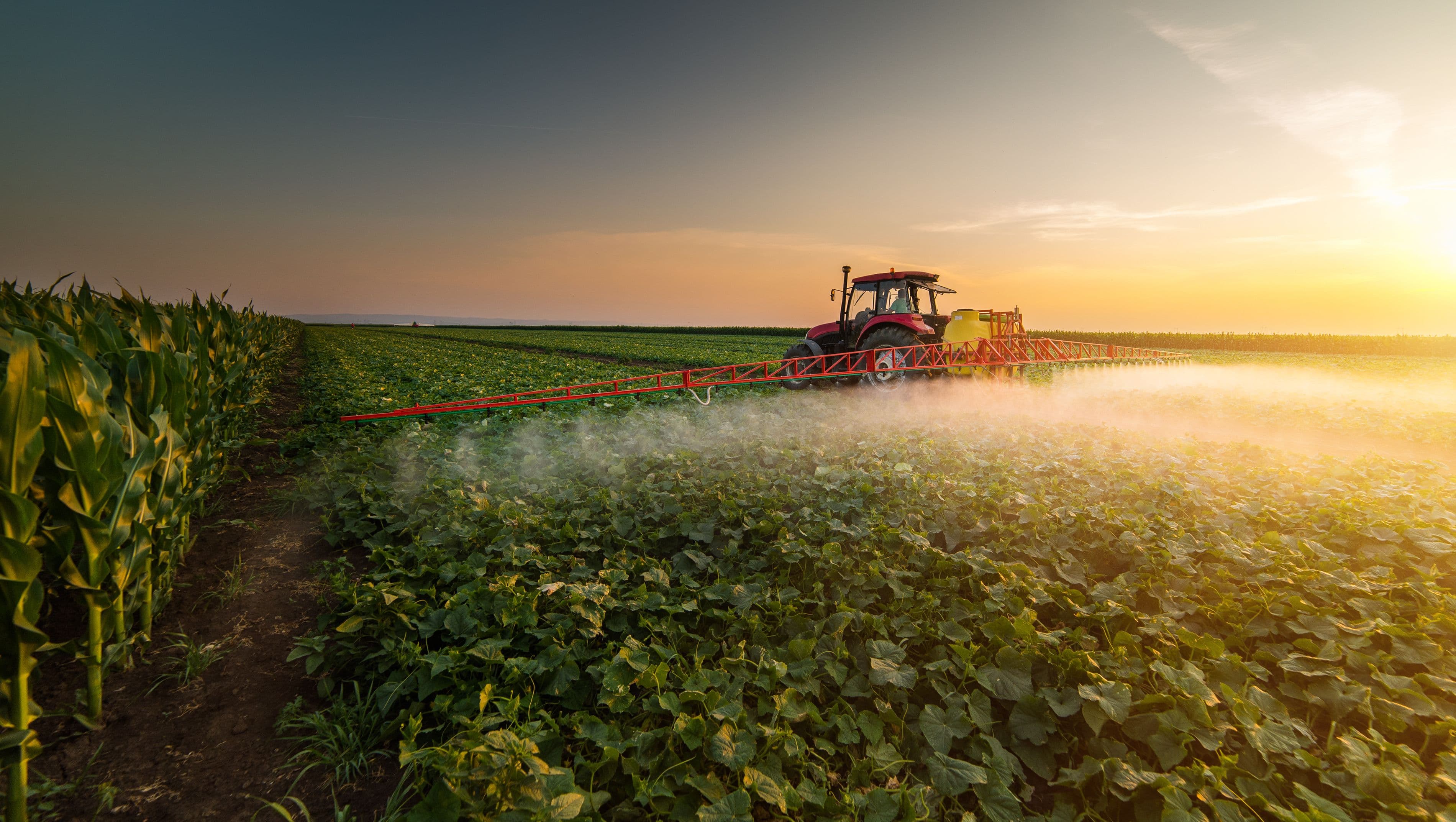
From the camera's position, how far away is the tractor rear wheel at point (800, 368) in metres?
13.0

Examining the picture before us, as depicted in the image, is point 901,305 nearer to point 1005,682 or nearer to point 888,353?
point 888,353

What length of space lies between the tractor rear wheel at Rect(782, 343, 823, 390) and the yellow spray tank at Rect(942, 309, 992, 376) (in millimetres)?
3043

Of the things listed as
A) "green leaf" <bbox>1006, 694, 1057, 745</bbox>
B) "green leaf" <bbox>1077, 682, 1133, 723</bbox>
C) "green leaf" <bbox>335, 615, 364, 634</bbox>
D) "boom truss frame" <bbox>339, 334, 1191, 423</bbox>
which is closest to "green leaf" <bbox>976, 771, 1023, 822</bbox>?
"green leaf" <bbox>1006, 694, 1057, 745</bbox>

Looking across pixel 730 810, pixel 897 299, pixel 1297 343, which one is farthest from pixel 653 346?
pixel 1297 343

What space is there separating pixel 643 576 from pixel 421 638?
52.5 inches

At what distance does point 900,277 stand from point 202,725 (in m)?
12.5

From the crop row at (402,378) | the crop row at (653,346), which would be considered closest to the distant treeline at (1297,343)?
the crop row at (653,346)

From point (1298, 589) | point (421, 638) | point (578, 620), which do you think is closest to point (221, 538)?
point (421, 638)

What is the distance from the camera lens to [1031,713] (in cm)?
265

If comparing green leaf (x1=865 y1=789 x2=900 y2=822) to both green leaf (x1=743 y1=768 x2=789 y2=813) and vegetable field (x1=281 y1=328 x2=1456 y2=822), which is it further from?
green leaf (x1=743 y1=768 x2=789 y2=813)

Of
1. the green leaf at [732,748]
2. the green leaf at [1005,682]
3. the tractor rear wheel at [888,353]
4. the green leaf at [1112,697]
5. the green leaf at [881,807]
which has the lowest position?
the green leaf at [881,807]

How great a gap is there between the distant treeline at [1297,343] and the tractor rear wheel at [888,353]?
27989mm

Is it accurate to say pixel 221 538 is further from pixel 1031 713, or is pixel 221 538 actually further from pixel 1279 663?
pixel 1279 663

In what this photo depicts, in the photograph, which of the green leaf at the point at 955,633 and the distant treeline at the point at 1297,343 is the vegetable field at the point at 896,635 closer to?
the green leaf at the point at 955,633
